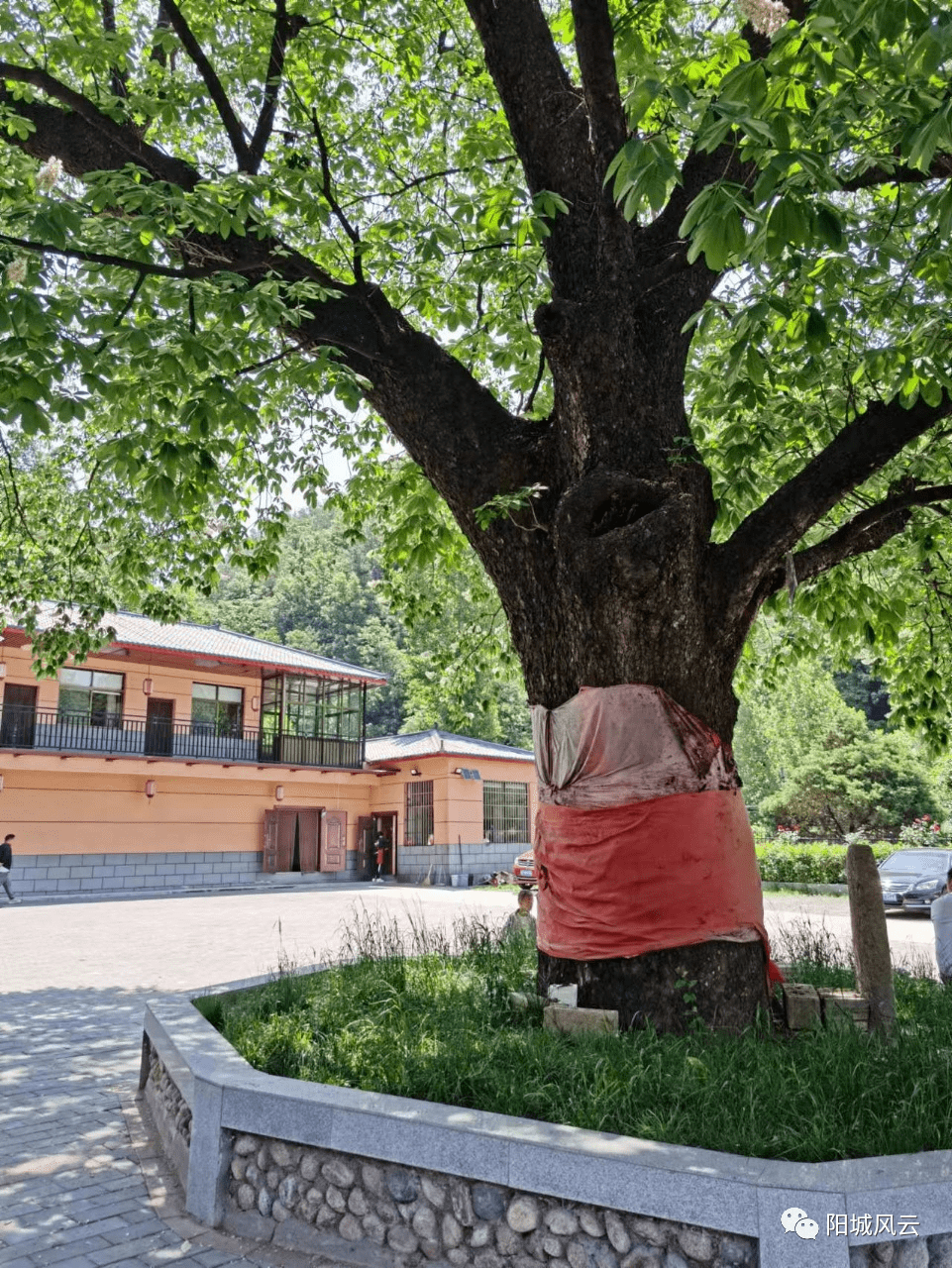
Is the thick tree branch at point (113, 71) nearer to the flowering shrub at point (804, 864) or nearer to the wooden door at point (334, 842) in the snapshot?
the flowering shrub at point (804, 864)

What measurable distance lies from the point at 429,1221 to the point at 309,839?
2829 cm

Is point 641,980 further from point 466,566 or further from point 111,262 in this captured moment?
point 466,566

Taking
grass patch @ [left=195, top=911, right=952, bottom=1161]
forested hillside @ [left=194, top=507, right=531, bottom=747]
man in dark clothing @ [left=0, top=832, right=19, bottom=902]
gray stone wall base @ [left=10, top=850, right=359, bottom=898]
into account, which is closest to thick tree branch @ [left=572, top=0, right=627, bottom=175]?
grass patch @ [left=195, top=911, right=952, bottom=1161]

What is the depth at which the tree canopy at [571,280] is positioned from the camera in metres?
3.79

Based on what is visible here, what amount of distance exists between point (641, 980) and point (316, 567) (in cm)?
5791

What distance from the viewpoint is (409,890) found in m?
26.6

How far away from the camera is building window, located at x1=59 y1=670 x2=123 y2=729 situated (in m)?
26.2

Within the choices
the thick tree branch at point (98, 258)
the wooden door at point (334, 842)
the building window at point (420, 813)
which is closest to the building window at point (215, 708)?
the wooden door at point (334, 842)

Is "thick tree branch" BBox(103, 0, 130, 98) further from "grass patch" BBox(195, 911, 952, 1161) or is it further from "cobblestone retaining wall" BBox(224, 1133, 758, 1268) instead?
"cobblestone retaining wall" BBox(224, 1133, 758, 1268)

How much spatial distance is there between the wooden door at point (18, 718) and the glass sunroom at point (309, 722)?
23.5 feet

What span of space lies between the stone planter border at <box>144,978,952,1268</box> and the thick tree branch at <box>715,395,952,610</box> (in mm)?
3241

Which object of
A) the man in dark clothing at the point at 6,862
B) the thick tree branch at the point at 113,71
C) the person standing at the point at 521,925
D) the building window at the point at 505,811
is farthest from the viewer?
the building window at the point at 505,811

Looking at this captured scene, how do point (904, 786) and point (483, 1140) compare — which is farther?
point (904, 786)

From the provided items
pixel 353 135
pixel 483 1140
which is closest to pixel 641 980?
pixel 483 1140
